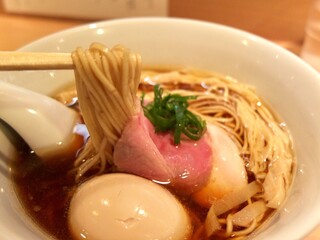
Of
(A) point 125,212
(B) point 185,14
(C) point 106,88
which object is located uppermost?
(C) point 106,88

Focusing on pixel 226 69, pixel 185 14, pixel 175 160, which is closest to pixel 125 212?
pixel 175 160

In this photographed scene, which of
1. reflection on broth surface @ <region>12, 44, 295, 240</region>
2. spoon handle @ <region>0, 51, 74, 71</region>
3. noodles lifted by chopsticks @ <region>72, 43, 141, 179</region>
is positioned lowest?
reflection on broth surface @ <region>12, 44, 295, 240</region>

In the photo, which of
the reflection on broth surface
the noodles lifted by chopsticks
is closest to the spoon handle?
the noodles lifted by chopsticks

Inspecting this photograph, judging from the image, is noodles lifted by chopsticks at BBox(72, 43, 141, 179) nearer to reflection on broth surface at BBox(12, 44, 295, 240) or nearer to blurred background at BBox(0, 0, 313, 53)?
reflection on broth surface at BBox(12, 44, 295, 240)

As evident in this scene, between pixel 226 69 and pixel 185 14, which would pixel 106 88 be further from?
pixel 185 14

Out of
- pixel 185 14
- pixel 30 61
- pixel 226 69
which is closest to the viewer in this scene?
pixel 30 61
